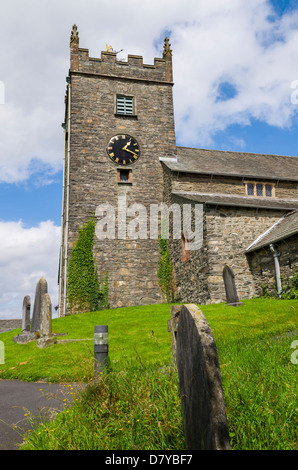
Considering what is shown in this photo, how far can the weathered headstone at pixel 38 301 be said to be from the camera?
11.4 m

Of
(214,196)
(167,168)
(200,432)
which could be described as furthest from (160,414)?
(167,168)

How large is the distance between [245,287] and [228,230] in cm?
264

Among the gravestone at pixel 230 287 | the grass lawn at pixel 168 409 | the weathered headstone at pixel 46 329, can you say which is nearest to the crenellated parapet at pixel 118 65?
the gravestone at pixel 230 287

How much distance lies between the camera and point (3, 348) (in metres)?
10.4

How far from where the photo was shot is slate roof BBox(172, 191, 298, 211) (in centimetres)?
1580

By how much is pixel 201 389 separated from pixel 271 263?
12.9 metres

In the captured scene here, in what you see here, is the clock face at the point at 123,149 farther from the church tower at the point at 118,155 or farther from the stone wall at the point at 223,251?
the stone wall at the point at 223,251

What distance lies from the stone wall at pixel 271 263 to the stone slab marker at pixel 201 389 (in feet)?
37.8

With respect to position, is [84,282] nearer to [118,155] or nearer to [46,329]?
[118,155]

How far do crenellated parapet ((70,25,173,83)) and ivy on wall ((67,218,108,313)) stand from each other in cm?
1021

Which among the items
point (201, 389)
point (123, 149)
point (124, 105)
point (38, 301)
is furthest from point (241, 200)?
point (201, 389)

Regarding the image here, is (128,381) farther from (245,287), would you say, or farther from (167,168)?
(167,168)

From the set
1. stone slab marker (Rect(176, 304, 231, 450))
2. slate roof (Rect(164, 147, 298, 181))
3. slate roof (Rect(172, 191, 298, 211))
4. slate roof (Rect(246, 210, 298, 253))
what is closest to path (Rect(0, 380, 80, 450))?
stone slab marker (Rect(176, 304, 231, 450))

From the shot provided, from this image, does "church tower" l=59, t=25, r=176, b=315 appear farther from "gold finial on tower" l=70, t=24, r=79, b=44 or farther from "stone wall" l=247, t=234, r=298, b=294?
"stone wall" l=247, t=234, r=298, b=294
